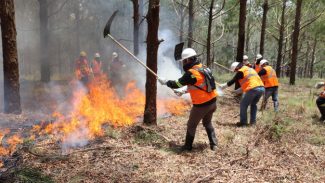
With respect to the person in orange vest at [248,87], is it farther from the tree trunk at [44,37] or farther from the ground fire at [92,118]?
the tree trunk at [44,37]

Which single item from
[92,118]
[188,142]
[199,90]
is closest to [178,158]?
[188,142]

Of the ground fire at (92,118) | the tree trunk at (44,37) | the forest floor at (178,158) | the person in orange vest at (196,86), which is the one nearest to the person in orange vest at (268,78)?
the forest floor at (178,158)

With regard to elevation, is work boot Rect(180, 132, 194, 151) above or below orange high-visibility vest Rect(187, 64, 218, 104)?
below

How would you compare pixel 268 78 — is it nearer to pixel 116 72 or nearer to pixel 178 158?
pixel 178 158

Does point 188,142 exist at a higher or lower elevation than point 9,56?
lower

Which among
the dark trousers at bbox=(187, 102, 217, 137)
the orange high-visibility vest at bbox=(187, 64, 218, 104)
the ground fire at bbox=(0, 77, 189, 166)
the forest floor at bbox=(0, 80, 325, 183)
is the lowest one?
the forest floor at bbox=(0, 80, 325, 183)

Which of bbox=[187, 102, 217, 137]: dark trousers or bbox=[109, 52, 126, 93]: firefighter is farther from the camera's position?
bbox=[109, 52, 126, 93]: firefighter

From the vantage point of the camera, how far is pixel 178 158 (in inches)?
229

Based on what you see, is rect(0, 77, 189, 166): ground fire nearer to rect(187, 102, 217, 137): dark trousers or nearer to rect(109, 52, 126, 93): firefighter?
rect(109, 52, 126, 93): firefighter

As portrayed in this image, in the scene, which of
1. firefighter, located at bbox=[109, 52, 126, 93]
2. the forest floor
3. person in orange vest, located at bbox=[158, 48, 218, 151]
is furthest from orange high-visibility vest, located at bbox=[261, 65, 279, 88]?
firefighter, located at bbox=[109, 52, 126, 93]

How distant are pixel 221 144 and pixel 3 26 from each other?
22.7ft

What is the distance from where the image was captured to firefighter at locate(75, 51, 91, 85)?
11992 millimetres

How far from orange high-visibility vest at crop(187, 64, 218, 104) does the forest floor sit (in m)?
1.06

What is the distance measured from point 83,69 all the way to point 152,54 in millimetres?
5459
